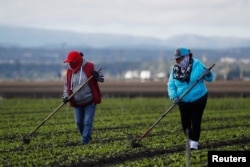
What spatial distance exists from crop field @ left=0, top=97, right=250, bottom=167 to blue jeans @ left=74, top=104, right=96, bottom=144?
24 cm

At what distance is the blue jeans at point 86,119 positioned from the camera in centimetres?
1419

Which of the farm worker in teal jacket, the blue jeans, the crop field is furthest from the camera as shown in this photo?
the blue jeans

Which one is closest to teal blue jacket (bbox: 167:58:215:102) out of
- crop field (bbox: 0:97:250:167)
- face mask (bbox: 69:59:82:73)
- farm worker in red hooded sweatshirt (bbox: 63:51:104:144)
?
crop field (bbox: 0:97:250:167)

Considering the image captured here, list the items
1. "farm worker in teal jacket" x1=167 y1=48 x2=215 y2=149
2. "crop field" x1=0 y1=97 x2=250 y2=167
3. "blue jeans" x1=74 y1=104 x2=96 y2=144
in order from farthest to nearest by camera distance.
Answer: "blue jeans" x1=74 y1=104 x2=96 y2=144 → "farm worker in teal jacket" x1=167 y1=48 x2=215 y2=149 → "crop field" x1=0 y1=97 x2=250 y2=167

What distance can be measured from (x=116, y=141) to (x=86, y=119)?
1.23 metres

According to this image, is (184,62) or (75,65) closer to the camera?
(184,62)

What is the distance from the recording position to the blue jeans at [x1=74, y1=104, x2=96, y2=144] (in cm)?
1419

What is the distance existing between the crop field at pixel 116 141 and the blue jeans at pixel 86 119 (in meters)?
0.24

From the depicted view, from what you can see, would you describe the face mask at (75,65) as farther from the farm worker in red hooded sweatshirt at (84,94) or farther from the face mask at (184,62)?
the face mask at (184,62)

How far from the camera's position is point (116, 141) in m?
15.1

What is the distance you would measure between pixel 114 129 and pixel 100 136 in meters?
2.00

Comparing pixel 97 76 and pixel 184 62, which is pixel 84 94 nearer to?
pixel 97 76

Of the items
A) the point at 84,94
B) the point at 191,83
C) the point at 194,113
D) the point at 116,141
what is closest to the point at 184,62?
the point at 191,83

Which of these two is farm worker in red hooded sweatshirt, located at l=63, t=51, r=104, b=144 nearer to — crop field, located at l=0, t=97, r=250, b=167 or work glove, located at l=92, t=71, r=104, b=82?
work glove, located at l=92, t=71, r=104, b=82
